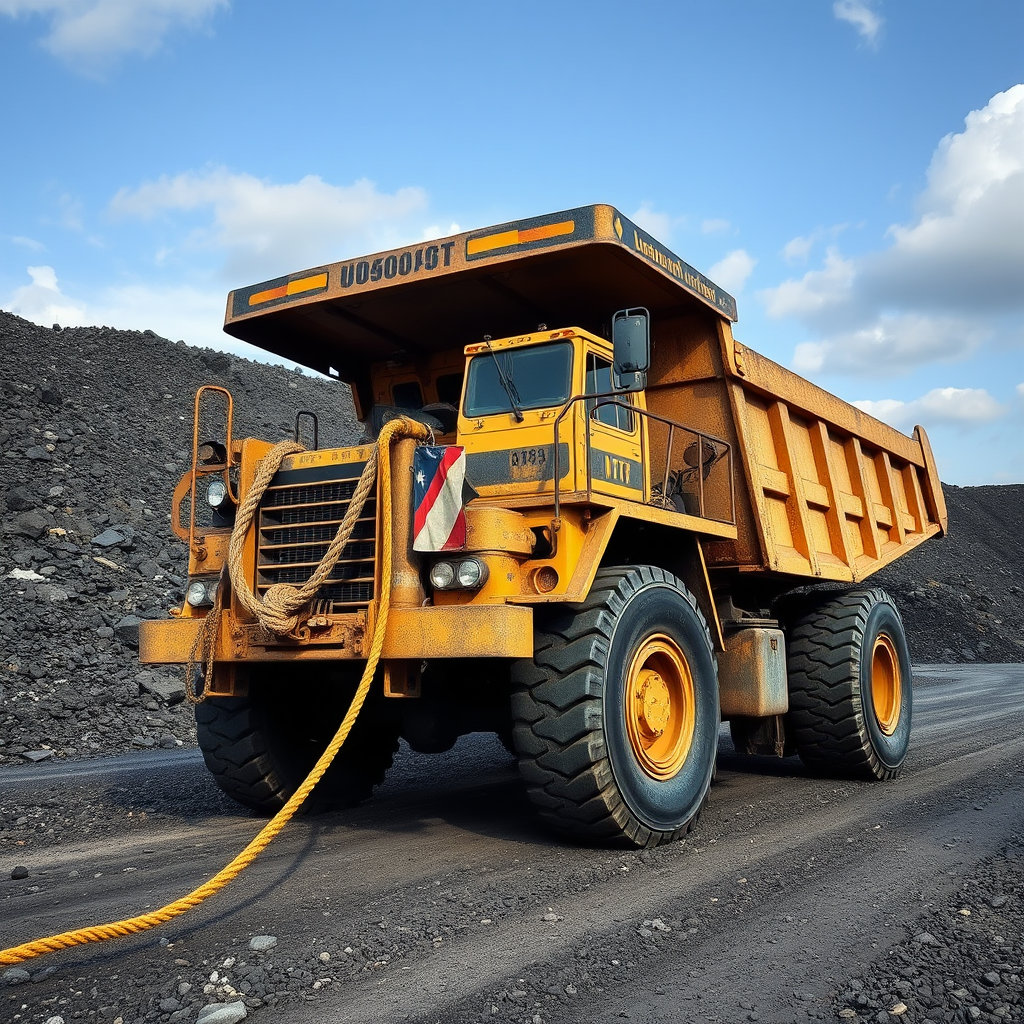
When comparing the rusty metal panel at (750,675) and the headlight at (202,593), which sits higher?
the headlight at (202,593)

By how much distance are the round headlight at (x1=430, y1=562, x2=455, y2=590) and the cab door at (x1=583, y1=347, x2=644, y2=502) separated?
957mm

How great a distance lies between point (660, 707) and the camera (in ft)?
18.9

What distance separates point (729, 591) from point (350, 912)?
4.39 m

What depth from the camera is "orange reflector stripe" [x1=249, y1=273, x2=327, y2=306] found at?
652cm

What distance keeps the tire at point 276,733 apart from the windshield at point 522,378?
1834 millimetres

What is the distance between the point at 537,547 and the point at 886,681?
473cm

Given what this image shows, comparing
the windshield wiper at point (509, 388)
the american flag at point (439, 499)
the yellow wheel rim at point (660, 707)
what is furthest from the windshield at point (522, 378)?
the yellow wheel rim at point (660, 707)

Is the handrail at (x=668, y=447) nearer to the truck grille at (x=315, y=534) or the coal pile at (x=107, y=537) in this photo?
the truck grille at (x=315, y=534)

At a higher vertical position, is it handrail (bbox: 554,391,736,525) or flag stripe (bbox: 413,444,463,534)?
handrail (bbox: 554,391,736,525)

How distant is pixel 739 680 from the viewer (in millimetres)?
7031

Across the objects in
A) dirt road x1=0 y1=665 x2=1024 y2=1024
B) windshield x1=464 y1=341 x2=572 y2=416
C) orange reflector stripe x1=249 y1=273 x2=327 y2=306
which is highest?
orange reflector stripe x1=249 y1=273 x2=327 y2=306

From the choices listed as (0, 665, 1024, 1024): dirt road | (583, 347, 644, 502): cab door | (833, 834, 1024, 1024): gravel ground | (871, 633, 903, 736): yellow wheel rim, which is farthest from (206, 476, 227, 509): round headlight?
(871, 633, 903, 736): yellow wheel rim

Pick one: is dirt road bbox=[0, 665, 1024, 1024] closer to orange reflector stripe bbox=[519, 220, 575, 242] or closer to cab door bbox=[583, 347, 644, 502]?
cab door bbox=[583, 347, 644, 502]

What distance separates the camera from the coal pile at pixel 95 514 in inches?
436
